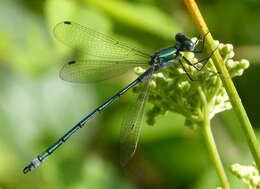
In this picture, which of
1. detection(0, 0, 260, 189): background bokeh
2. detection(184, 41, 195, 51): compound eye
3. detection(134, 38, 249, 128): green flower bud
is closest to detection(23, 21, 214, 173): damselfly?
detection(184, 41, 195, 51): compound eye

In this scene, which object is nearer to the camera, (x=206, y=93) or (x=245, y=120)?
(x=245, y=120)

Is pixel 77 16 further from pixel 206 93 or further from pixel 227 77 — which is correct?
pixel 227 77

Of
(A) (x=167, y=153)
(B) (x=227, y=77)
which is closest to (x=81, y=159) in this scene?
(A) (x=167, y=153)

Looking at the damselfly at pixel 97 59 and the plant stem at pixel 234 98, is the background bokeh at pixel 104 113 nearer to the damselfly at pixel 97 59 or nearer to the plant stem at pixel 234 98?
the damselfly at pixel 97 59

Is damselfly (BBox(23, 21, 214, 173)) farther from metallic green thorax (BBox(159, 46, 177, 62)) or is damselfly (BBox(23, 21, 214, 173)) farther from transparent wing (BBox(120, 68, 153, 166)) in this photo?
transparent wing (BBox(120, 68, 153, 166))

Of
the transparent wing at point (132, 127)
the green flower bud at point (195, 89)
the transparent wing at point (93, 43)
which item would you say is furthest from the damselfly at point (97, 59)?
the green flower bud at point (195, 89)

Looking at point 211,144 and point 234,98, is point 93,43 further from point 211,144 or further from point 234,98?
point 234,98
